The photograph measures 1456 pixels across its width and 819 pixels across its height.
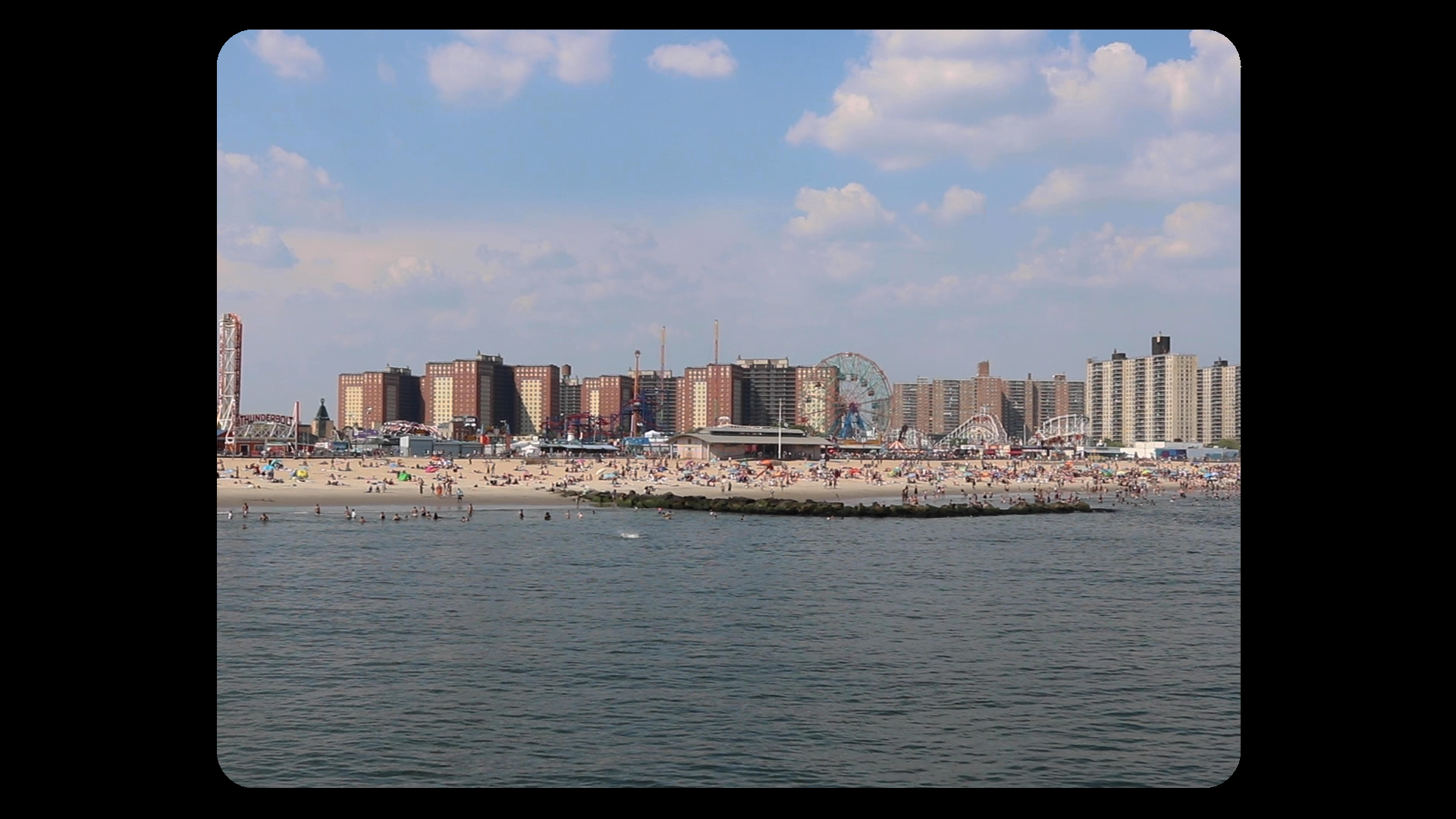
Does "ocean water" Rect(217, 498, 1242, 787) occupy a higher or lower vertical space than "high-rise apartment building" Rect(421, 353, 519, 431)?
lower

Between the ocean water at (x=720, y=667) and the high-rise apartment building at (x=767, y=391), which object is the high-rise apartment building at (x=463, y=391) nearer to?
the high-rise apartment building at (x=767, y=391)

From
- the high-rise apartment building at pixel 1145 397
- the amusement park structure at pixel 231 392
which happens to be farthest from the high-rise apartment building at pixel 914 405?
the amusement park structure at pixel 231 392

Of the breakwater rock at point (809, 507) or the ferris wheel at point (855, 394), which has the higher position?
the ferris wheel at point (855, 394)

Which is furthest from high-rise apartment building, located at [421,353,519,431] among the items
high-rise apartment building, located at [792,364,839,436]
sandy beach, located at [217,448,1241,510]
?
sandy beach, located at [217,448,1241,510]

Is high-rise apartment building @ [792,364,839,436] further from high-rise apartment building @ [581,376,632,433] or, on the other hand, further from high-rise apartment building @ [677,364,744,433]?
high-rise apartment building @ [581,376,632,433]

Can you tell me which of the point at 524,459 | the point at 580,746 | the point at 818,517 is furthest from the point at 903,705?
the point at 524,459
